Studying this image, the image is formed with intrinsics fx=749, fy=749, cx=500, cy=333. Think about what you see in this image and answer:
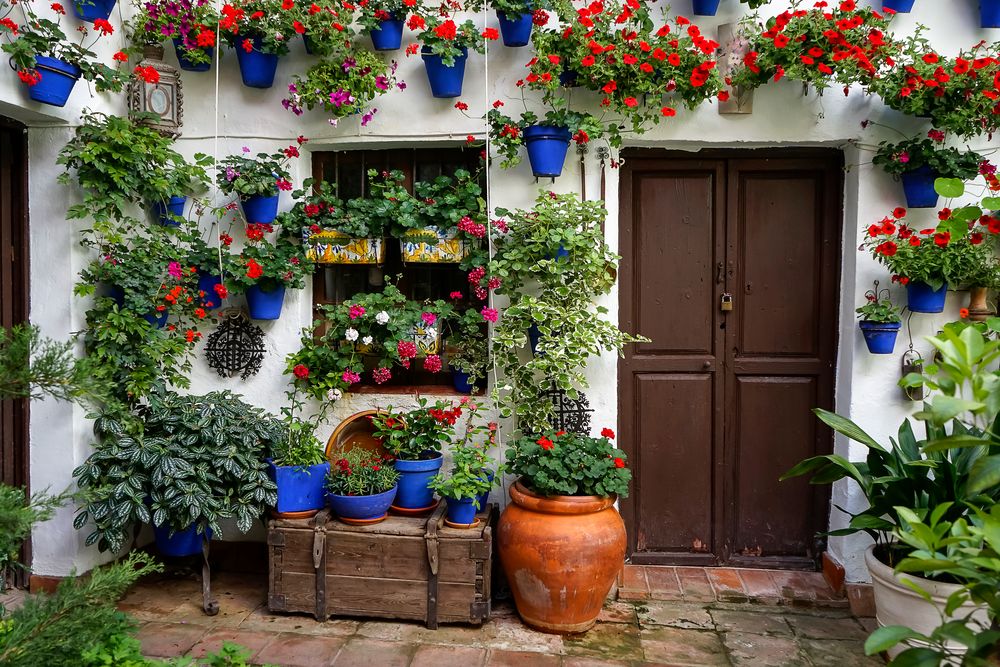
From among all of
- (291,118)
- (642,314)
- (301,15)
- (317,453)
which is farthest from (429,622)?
(301,15)

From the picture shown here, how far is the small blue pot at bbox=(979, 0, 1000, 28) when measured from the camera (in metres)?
3.57

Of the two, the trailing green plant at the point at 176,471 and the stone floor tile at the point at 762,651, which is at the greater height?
the trailing green plant at the point at 176,471

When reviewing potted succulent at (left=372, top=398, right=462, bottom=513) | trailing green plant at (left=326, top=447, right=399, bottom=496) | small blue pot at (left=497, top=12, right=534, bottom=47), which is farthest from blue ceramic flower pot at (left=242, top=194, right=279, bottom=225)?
small blue pot at (left=497, top=12, right=534, bottom=47)

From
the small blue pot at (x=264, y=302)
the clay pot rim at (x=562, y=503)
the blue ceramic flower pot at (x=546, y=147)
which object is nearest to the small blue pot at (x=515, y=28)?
the blue ceramic flower pot at (x=546, y=147)

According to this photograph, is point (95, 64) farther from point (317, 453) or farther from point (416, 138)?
point (317, 453)

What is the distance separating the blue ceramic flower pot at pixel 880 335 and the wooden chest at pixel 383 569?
2.06 metres

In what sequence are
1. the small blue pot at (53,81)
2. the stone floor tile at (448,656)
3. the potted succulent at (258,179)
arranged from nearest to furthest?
the stone floor tile at (448,656)
the small blue pot at (53,81)
the potted succulent at (258,179)

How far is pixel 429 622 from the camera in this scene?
3475 millimetres

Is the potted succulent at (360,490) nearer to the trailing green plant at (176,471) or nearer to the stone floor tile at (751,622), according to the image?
the trailing green plant at (176,471)

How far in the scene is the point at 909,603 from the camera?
299 cm

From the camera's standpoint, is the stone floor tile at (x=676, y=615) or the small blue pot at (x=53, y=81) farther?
the stone floor tile at (x=676, y=615)

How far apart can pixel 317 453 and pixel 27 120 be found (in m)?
2.12

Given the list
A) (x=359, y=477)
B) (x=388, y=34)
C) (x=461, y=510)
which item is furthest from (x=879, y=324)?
(x=388, y=34)

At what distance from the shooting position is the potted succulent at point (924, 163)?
351 cm
